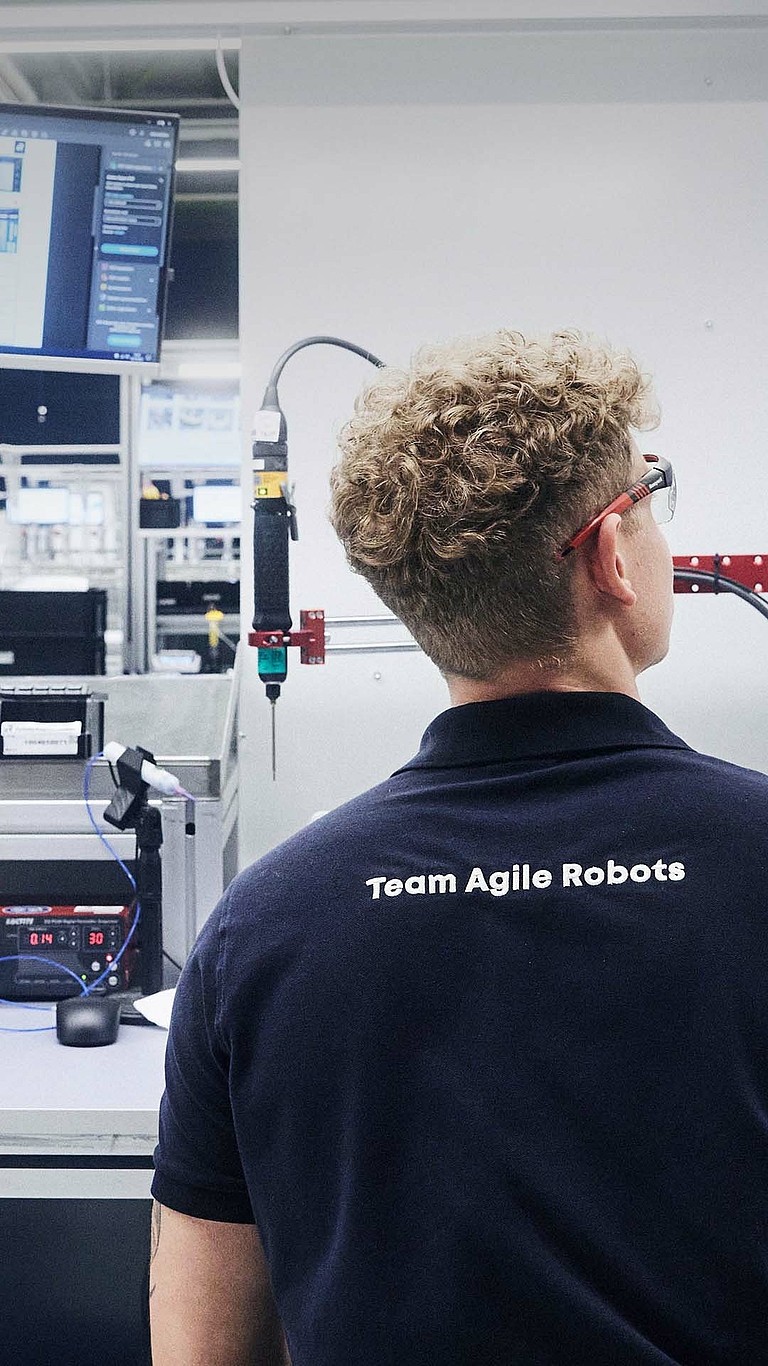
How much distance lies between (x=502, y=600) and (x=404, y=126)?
5.68ft

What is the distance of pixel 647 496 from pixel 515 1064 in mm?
404

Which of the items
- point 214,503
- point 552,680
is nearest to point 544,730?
point 552,680

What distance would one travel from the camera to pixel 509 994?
0.69m

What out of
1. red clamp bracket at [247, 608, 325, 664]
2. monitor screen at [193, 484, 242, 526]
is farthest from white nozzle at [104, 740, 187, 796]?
monitor screen at [193, 484, 242, 526]

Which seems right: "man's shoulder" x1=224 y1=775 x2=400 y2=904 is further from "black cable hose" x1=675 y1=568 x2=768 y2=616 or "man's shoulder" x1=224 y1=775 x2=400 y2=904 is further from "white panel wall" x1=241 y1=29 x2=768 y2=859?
"white panel wall" x1=241 y1=29 x2=768 y2=859

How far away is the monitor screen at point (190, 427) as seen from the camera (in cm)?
559

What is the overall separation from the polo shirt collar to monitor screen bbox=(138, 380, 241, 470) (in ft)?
16.4

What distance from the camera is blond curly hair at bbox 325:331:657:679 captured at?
76cm

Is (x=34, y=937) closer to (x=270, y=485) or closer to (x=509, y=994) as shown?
(x=270, y=485)

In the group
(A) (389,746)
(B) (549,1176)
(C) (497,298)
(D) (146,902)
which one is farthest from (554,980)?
(C) (497,298)

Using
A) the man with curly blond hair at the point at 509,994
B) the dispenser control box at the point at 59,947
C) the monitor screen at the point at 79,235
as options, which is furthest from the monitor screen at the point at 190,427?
the man with curly blond hair at the point at 509,994

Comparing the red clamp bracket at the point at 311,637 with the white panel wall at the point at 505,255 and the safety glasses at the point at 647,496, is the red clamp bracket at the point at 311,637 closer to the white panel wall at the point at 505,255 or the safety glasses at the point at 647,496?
the white panel wall at the point at 505,255

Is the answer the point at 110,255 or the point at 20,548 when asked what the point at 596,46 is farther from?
the point at 20,548

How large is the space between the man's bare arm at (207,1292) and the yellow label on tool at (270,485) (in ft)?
3.91
